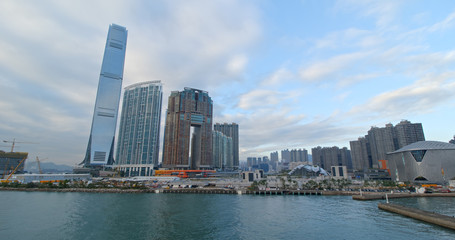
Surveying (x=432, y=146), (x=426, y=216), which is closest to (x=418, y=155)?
(x=432, y=146)

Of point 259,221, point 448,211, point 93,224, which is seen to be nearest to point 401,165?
point 448,211

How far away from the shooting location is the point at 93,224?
42.8 meters

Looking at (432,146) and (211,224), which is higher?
(432,146)

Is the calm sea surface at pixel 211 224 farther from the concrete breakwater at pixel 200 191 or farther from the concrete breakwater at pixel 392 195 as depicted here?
the concrete breakwater at pixel 200 191

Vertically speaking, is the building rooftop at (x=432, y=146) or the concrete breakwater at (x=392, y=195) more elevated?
the building rooftop at (x=432, y=146)

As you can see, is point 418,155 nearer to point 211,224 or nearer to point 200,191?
point 200,191

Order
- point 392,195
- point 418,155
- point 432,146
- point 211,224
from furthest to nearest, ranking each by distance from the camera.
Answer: point 418,155, point 432,146, point 392,195, point 211,224

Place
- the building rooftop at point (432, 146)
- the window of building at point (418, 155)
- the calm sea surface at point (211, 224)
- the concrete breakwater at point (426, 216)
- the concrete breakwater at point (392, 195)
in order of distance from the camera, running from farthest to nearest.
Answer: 1. the window of building at point (418, 155)
2. the building rooftop at point (432, 146)
3. the concrete breakwater at point (392, 195)
4. the concrete breakwater at point (426, 216)
5. the calm sea surface at point (211, 224)

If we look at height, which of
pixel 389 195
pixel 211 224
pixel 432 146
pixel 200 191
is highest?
pixel 432 146

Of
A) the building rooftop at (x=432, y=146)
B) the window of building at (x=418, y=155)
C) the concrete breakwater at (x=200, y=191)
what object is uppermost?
the building rooftop at (x=432, y=146)

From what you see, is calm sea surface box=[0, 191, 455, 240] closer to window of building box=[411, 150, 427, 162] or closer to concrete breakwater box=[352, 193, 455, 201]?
concrete breakwater box=[352, 193, 455, 201]

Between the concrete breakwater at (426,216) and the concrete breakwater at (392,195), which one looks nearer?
the concrete breakwater at (426,216)

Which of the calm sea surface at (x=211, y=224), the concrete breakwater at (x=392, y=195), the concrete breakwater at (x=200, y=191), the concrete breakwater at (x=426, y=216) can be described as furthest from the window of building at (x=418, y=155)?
the concrete breakwater at (x=426, y=216)

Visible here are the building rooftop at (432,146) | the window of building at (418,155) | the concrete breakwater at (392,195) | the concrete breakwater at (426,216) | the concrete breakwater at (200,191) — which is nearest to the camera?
the concrete breakwater at (426,216)
